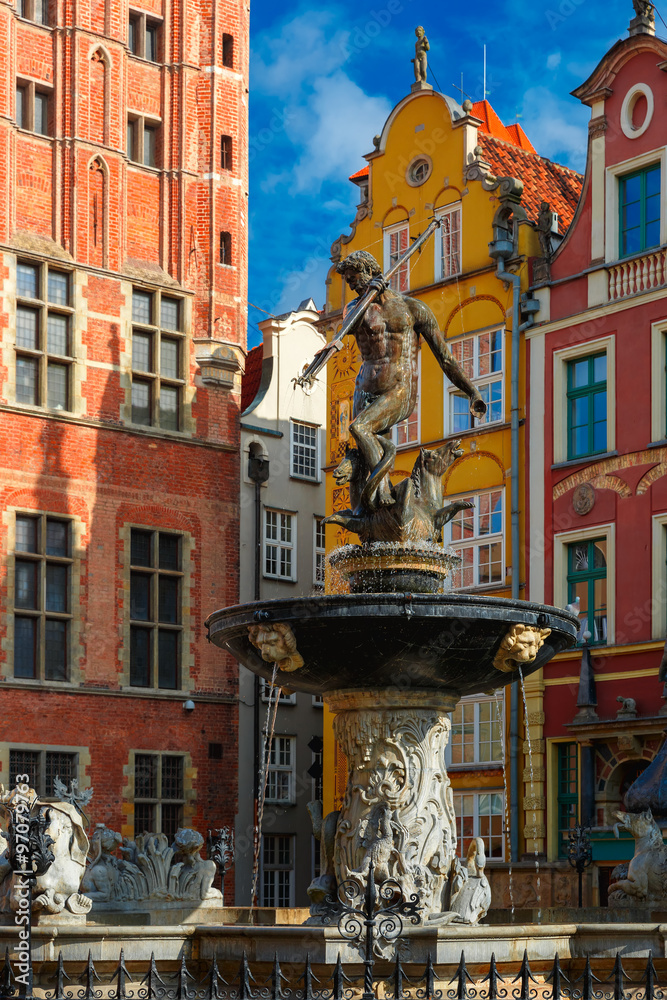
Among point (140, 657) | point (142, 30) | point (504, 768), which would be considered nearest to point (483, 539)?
point (504, 768)

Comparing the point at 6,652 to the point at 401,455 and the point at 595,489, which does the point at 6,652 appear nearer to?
the point at 401,455

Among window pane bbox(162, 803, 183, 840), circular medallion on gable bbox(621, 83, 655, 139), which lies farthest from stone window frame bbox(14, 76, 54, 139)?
window pane bbox(162, 803, 183, 840)

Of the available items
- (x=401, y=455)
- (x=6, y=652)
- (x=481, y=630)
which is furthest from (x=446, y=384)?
(x=481, y=630)

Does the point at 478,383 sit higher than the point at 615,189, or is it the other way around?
the point at 615,189

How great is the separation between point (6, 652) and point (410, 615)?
61.4 ft

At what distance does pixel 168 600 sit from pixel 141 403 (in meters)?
3.90

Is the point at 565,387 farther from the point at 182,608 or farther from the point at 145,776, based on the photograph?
the point at 145,776

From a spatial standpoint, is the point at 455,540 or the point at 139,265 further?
the point at 139,265

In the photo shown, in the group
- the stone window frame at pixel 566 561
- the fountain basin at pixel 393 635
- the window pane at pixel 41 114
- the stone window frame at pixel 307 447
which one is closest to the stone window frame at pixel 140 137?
the window pane at pixel 41 114

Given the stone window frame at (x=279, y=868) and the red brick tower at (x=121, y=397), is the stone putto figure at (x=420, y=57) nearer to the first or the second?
the red brick tower at (x=121, y=397)

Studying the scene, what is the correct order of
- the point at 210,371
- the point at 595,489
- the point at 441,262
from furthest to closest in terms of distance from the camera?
1. the point at 210,371
2. the point at 441,262
3. the point at 595,489

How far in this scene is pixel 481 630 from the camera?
36.4 ft

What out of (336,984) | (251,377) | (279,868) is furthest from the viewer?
(251,377)

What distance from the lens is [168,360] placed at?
→ 3225cm
